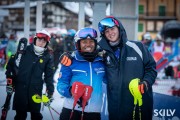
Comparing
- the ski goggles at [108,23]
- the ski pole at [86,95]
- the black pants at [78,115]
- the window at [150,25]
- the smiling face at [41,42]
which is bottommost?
the black pants at [78,115]

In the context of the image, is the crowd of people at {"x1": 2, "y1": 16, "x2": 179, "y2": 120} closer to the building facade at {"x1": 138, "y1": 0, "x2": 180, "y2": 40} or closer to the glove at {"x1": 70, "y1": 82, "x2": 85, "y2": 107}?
the glove at {"x1": 70, "y1": 82, "x2": 85, "y2": 107}

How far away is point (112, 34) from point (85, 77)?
556 millimetres

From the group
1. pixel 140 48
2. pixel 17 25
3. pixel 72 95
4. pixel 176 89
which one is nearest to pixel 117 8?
pixel 140 48

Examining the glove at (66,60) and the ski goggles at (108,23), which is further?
the ski goggles at (108,23)

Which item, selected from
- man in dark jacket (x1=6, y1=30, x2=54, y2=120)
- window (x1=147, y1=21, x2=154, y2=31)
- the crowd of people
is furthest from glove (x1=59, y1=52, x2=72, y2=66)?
window (x1=147, y1=21, x2=154, y2=31)

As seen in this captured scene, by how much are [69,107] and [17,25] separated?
43.7 meters

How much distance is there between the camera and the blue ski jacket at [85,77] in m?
3.43

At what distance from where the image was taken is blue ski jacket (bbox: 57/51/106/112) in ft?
11.2

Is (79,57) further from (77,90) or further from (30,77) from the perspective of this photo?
(30,77)

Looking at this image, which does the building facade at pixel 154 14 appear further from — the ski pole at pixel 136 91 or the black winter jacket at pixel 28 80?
the ski pole at pixel 136 91

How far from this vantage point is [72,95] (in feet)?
11.2

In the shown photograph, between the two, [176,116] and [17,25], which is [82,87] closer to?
[176,116]

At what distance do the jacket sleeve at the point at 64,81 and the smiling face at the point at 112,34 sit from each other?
556 millimetres

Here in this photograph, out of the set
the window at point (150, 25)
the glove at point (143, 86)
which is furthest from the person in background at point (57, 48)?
the window at point (150, 25)
